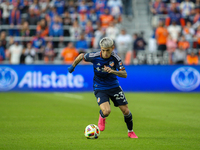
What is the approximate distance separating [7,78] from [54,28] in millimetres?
5077

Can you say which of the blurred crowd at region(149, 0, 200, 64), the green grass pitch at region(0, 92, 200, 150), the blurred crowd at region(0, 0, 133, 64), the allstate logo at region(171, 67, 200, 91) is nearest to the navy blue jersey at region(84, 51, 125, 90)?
the green grass pitch at region(0, 92, 200, 150)

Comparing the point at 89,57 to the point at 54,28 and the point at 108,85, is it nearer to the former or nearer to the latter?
the point at 108,85

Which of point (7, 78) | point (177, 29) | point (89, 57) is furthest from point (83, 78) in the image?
point (89, 57)

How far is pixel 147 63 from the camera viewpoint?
2111 cm

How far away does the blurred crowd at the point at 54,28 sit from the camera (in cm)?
2117

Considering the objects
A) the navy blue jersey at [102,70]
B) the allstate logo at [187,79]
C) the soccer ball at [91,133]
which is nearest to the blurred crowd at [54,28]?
the allstate logo at [187,79]

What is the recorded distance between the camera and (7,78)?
18.9m

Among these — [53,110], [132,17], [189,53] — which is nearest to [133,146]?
[53,110]

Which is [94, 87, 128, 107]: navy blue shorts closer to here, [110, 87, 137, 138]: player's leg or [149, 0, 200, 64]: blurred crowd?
[110, 87, 137, 138]: player's leg

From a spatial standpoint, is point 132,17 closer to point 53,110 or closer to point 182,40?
point 182,40

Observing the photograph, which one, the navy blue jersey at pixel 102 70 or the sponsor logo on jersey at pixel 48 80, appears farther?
the sponsor logo on jersey at pixel 48 80

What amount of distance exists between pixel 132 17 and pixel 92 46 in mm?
5618

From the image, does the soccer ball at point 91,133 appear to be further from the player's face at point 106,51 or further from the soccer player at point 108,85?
the player's face at point 106,51

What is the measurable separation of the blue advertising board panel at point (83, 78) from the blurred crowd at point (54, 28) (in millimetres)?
1708
